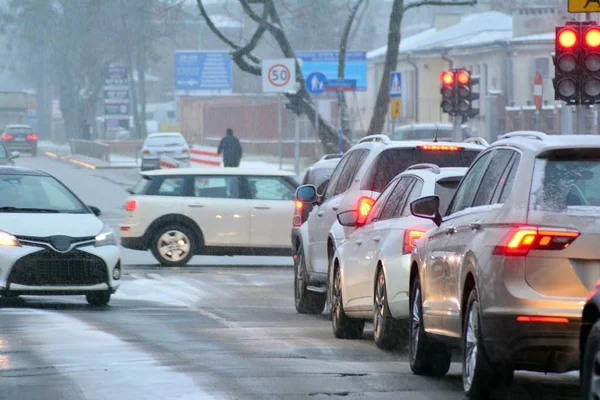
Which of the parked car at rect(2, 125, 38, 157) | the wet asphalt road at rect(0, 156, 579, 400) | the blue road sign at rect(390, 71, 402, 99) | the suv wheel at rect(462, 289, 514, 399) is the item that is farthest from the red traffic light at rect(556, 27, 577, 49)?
the parked car at rect(2, 125, 38, 157)

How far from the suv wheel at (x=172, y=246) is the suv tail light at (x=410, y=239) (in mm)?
12092

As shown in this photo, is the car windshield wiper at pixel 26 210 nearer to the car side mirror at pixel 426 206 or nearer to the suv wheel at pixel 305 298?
the suv wheel at pixel 305 298

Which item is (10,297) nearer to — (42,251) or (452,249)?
(42,251)

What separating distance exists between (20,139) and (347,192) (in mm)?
67412

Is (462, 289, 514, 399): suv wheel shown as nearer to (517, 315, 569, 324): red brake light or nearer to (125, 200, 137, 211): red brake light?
(517, 315, 569, 324): red brake light

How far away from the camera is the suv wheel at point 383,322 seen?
11.6m

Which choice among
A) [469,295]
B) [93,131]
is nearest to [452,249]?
[469,295]

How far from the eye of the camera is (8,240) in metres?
15.2

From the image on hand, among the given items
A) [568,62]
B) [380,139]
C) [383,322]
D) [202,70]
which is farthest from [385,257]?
[202,70]

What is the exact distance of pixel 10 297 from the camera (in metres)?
16.4

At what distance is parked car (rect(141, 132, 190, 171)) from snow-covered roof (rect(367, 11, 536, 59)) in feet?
41.9

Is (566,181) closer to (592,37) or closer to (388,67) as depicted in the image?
(592,37)

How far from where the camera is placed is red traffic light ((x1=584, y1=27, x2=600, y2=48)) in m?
18.5

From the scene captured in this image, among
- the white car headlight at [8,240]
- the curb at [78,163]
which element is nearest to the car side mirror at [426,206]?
the white car headlight at [8,240]
